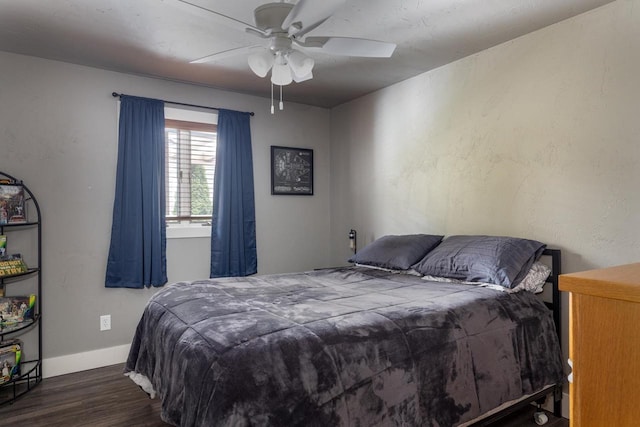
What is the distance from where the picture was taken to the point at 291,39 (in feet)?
6.75

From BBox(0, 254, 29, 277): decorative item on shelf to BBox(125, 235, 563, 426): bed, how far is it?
1289 millimetres

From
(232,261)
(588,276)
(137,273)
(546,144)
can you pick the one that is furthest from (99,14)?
(546,144)

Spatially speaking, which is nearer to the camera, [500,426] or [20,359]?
[500,426]

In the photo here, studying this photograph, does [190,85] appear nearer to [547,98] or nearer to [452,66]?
[452,66]

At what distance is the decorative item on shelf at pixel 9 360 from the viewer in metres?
2.73

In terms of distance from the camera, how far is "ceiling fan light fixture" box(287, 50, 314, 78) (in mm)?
2145

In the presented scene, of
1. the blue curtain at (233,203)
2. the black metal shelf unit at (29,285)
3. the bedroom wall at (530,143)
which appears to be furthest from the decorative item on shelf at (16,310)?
the bedroom wall at (530,143)

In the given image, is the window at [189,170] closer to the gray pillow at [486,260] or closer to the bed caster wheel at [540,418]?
the gray pillow at [486,260]

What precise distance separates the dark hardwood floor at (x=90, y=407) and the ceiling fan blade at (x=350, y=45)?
2.36 meters

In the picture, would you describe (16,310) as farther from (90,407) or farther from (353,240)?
(353,240)

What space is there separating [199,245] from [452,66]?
2853 millimetres

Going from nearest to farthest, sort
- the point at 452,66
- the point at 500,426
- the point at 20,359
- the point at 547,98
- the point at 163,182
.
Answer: the point at 500,426 < the point at 547,98 < the point at 20,359 < the point at 452,66 < the point at 163,182

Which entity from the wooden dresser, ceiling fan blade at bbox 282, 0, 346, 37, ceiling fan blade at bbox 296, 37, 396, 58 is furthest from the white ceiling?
the wooden dresser

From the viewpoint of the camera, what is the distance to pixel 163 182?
358 centimetres
